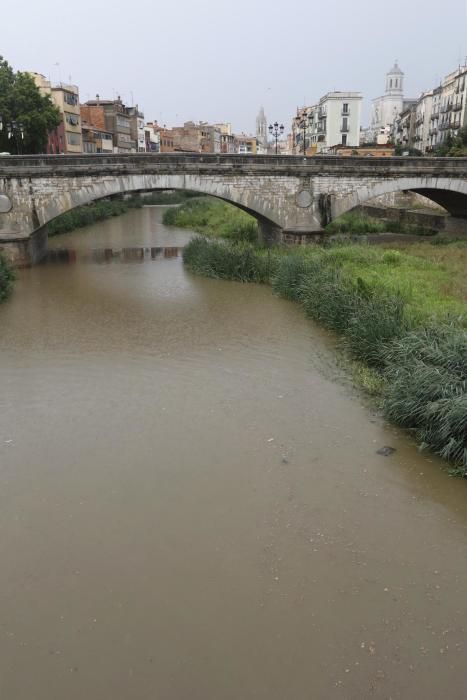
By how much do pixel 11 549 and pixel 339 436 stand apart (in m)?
4.04

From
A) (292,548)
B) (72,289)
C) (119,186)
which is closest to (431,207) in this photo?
(119,186)

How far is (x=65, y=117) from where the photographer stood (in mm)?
43219

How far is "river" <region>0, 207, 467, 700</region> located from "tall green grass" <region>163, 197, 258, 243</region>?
48.1ft

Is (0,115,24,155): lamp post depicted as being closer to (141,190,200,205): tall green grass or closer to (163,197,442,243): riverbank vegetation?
(163,197,442,243): riverbank vegetation

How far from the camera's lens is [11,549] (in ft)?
17.7

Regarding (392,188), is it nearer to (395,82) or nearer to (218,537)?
(218,537)

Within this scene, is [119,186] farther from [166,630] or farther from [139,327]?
[166,630]

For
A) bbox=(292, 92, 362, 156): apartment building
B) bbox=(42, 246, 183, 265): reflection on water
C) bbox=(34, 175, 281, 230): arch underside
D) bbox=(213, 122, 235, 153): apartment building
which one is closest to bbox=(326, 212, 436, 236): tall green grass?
bbox=(34, 175, 281, 230): arch underside

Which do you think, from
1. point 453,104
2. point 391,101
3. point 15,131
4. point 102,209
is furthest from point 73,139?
point 391,101

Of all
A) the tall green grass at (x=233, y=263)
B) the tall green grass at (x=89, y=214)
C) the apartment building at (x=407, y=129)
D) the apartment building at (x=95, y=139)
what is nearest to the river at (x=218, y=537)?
the tall green grass at (x=233, y=263)

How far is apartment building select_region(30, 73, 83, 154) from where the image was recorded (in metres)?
42.3

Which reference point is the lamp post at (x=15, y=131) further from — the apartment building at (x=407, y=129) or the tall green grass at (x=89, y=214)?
the apartment building at (x=407, y=129)

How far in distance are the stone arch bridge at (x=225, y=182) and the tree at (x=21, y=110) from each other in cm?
1047

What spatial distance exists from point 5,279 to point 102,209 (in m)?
22.3
